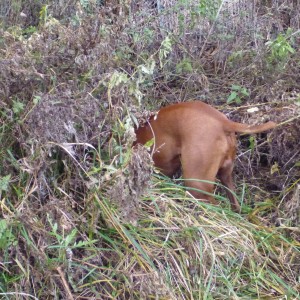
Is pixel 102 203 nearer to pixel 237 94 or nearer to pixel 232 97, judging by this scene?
pixel 232 97

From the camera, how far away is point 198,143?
5.02 metres

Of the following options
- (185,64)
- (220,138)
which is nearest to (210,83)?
(185,64)

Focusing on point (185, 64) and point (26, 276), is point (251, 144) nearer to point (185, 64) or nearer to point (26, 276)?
point (185, 64)

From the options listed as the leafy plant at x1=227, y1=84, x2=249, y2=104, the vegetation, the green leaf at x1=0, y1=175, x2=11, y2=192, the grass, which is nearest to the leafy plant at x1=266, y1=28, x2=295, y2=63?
the leafy plant at x1=227, y1=84, x2=249, y2=104

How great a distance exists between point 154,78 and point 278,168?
1353 mm

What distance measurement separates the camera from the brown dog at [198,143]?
5.00 metres

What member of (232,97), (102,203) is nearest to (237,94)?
(232,97)

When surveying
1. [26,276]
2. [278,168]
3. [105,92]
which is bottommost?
[278,168]

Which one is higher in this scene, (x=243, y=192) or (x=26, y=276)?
(x=26, y=276)

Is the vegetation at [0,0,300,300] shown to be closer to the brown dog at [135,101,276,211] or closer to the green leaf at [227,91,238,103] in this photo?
the brown dog at [135,101,276,211]

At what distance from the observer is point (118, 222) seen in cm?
416

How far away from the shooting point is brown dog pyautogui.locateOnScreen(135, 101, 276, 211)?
5.00 metres

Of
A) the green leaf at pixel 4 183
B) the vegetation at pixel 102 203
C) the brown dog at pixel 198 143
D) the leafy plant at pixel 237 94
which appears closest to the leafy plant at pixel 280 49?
the leafy plant at pixel 237 94

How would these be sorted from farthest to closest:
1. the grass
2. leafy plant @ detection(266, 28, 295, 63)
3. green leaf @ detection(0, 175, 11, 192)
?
1. leafy plant @ detection(266, 28, 295, 63)
2. green leaf @ detection(0, 175, 11, 192)
3. the grass
